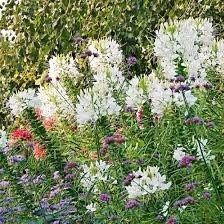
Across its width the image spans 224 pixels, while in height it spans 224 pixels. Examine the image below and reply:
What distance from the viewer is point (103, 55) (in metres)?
6.30

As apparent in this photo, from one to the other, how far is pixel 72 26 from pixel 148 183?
608cm

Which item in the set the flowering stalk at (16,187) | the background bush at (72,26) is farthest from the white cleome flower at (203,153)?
the background bush at (72,26)

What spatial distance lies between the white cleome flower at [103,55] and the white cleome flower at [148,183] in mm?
2400

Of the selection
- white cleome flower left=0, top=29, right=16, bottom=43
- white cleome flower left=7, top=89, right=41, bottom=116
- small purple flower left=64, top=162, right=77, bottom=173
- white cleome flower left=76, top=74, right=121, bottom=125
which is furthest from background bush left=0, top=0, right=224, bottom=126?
white cleome flower left=76, top=74, right=121, bottom=125

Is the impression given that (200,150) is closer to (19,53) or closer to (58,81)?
(58,81)

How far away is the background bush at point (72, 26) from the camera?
8695 millimetres

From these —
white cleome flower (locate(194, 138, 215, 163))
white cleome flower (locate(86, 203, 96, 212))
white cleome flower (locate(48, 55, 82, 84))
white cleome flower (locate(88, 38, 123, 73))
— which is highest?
white cleome flower (locate(48, 55, 82, 84))

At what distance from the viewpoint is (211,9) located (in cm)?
833

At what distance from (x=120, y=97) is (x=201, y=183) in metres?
1.39

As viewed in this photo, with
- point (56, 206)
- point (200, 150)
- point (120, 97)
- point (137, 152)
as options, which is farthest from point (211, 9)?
point (200, 150)

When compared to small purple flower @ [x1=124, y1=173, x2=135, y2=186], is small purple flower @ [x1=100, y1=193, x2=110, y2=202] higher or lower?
higher

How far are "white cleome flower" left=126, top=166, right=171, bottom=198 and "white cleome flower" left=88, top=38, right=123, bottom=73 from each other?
2400 millimetres

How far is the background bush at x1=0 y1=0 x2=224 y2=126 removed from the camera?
8.70 metres

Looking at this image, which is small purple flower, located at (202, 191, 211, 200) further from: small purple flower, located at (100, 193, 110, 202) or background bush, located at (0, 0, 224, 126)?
background bush, located at (0, 0, 224, 126)
